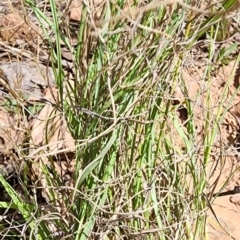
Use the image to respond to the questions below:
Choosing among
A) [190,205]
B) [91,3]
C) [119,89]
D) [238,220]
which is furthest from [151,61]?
[238,220]

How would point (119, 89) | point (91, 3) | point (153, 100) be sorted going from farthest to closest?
point (153, 100), point (119, 89), point (91, 3)

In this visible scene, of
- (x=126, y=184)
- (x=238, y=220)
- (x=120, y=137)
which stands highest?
(x=120, y=137)

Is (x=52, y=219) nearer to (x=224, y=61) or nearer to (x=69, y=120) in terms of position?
(x=69, y=120)

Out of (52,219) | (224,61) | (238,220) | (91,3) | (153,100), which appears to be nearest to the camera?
(91,3)

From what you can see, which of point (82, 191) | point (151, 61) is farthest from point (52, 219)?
point (151, 61)

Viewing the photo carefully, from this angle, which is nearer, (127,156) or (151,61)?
(151,61)

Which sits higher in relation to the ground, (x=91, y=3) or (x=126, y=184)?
(x=91, y=3)

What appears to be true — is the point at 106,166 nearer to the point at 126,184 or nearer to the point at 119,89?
the point at 126,184
